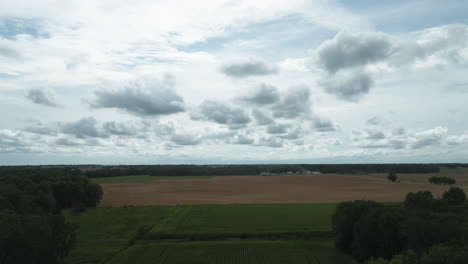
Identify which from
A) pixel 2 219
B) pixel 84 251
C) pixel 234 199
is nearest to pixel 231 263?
pixel 84 251

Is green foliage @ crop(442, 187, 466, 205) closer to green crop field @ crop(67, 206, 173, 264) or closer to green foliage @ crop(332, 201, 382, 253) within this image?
green foliage @ crop(332, 201, 382, 253)

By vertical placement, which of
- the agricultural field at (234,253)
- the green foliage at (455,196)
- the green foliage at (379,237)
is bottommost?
the agricultural field at (234,253)

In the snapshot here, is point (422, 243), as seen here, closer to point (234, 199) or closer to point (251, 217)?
point (251, 217)

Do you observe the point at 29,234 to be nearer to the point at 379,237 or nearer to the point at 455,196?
the point at 379,237

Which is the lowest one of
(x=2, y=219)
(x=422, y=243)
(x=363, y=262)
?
(x=363, y=262)

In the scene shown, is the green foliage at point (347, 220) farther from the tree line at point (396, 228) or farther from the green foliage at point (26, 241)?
the green foliage at point (26, 241)

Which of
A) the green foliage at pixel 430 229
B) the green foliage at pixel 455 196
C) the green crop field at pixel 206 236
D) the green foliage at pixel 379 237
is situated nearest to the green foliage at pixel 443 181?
the green foliage at pixel 455 196

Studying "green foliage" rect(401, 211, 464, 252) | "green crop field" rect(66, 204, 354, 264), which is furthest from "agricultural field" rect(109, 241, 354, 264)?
"green foliage" rect(401, 211, 464, 252)
